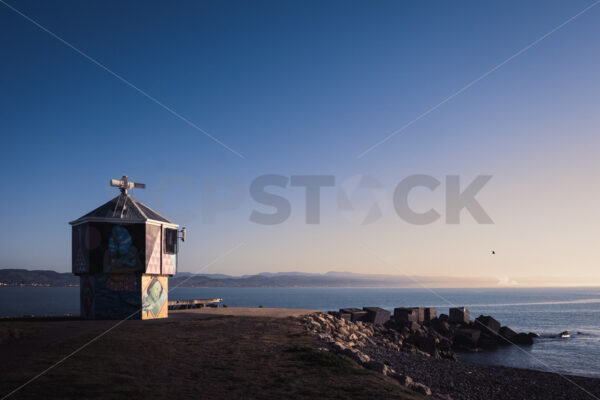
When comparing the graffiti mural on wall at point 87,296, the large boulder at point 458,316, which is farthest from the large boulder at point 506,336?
the graffiti mural on wall at point 87,296

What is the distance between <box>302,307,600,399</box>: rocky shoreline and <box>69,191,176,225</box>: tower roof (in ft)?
39.1

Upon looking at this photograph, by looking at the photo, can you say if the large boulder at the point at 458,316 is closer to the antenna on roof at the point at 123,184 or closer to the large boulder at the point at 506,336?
the large boulder at the point at 506,336

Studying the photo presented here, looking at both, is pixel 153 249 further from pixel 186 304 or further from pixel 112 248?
pixel 186 304

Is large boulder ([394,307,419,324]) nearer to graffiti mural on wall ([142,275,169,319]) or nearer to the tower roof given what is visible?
graffiti mural on wall ([142,275,169,319])

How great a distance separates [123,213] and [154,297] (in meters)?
5.63

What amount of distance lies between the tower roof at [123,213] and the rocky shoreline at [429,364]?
1191 centimetres

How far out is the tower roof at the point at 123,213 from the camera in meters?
29.1

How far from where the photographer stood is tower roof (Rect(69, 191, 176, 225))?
95.5ft

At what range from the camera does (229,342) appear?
18922mm

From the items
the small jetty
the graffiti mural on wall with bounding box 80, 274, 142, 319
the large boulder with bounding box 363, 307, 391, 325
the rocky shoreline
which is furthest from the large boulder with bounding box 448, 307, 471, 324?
the graffiti mural on wall with bounding box 80, 274, 142, 319

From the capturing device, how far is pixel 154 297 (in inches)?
1177

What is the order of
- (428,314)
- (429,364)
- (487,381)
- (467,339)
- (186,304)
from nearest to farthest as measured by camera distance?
(487,381) → (429,364) → (186,304) → (467,339) → (428,314)

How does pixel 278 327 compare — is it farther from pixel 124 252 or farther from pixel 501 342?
pixel 501 342

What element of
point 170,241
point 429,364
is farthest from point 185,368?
point 170,241
